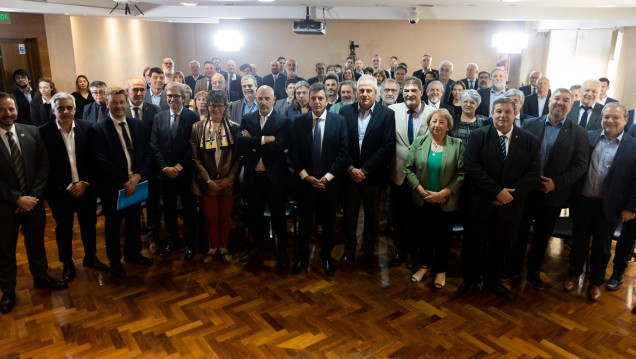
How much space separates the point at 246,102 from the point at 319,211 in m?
1.82

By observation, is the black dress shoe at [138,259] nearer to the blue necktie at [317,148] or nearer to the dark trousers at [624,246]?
the blue necktie at [317,148]

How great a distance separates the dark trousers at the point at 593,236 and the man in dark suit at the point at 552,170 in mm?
143

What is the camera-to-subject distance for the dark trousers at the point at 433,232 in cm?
360

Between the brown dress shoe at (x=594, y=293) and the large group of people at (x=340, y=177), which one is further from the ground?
the large group of people at (x=340, y=177)

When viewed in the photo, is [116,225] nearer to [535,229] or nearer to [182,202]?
[182,202]

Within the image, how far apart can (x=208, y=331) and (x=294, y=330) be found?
59 cm

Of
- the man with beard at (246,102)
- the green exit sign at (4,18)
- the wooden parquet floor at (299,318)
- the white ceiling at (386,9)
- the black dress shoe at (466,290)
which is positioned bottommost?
the wooden parquet floor at (299,318)

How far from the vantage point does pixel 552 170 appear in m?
3.48

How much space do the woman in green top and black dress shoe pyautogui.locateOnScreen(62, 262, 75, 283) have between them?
2892 millimetres

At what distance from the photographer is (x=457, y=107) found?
4.57 m

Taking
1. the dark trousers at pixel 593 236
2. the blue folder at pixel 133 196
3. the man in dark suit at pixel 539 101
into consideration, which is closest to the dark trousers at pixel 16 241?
the blue folder at pixel 133 196

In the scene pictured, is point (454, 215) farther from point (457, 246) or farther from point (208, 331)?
point (208, 331)

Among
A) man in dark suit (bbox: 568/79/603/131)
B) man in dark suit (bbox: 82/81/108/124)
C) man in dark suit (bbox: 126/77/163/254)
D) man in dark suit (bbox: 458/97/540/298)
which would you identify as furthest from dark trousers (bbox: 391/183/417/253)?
man in dark suit (bbox: 82/81/108/124)

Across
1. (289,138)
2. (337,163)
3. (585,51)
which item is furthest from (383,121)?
(585,51)
